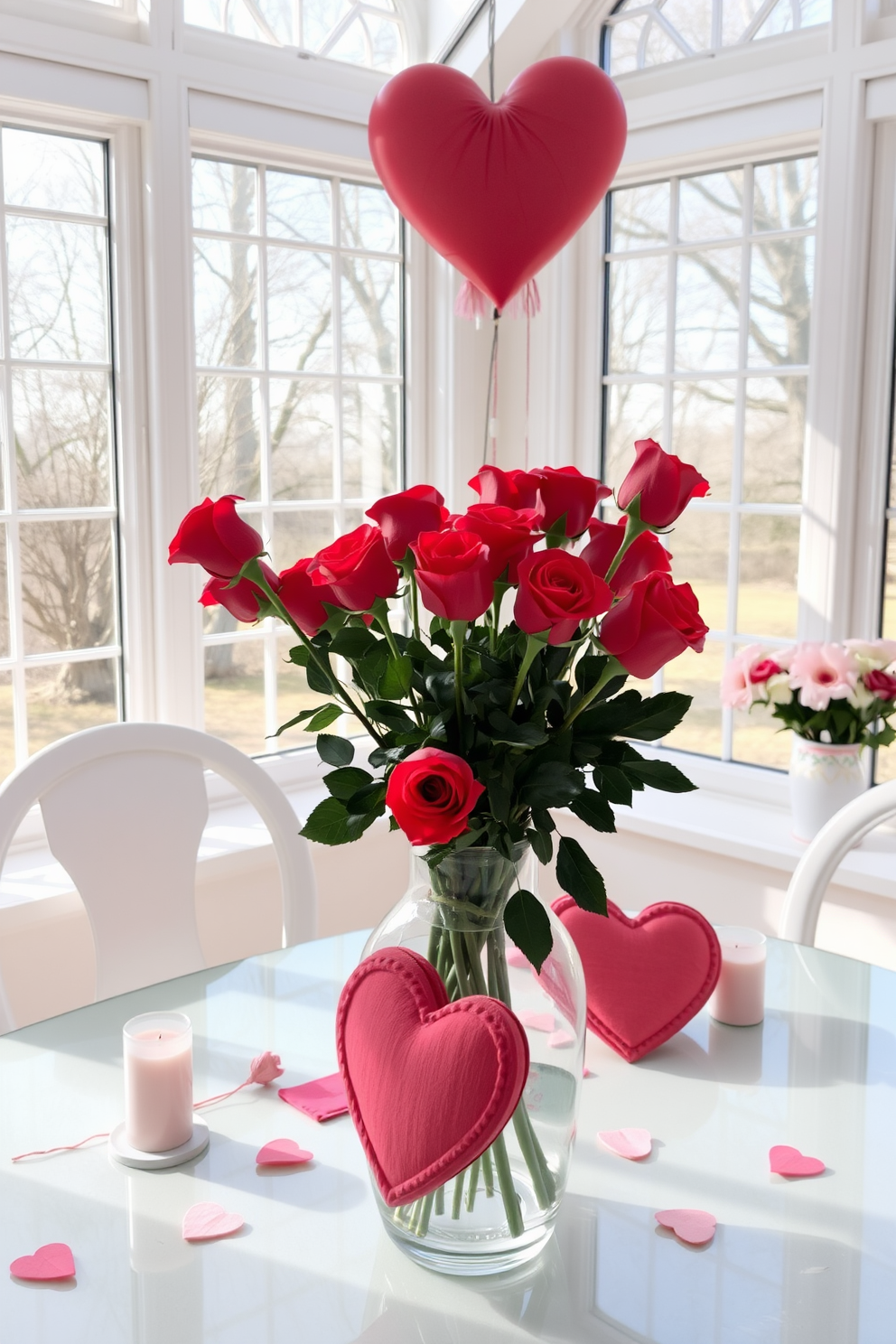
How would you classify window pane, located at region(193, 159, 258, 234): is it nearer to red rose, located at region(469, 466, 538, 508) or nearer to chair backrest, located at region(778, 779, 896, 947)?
chair backrest, located at region(778, 779, 896, 947)

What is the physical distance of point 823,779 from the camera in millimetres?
2525

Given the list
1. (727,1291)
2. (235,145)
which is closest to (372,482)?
(235,145)

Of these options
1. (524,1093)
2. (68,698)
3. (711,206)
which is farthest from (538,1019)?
(711,206)

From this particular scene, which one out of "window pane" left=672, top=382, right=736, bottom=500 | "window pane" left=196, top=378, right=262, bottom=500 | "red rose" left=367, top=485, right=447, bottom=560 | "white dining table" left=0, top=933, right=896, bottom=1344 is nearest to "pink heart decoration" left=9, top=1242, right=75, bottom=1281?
"white dining table" left=0, top=933, right=896, bottom=1344

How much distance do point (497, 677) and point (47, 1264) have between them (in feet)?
1.83

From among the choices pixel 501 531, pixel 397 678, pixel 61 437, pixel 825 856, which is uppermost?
pixel 61 437

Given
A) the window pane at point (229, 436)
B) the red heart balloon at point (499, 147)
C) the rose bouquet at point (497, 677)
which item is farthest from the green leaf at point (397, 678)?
the window pane at point (229, 436)

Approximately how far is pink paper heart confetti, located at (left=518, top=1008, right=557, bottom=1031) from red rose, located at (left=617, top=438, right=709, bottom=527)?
1.25ft

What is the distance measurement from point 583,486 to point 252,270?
2.12 metres

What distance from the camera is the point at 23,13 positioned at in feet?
7.64

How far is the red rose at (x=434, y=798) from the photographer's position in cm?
79

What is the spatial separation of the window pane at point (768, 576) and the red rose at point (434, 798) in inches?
86.1

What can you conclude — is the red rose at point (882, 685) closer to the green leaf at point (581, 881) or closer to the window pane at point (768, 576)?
the window pane at point (768, 576)

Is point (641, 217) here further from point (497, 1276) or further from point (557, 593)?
point (497, 1276)
